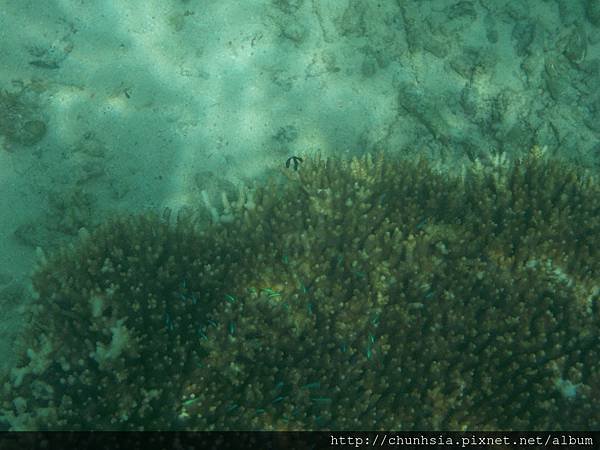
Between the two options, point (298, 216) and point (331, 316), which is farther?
point (298, 216)

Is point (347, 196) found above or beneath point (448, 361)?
above

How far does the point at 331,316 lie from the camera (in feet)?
12.7

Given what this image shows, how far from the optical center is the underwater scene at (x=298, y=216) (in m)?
3.64

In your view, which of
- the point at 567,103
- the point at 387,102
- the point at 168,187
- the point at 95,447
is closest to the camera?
the point at 95,447

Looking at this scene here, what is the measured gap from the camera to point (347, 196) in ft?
14.9

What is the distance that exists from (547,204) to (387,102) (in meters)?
2.17

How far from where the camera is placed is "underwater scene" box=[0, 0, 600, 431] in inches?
143

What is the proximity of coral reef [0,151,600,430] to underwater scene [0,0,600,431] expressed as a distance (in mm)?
18

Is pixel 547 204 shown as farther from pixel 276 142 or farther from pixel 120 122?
pixel 120 122

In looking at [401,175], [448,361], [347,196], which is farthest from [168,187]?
[448,361]

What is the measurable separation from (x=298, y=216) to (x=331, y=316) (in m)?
0.97

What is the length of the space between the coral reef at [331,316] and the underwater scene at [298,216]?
18 mm

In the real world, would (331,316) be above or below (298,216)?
below

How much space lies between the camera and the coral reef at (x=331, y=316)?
3.55 meters
